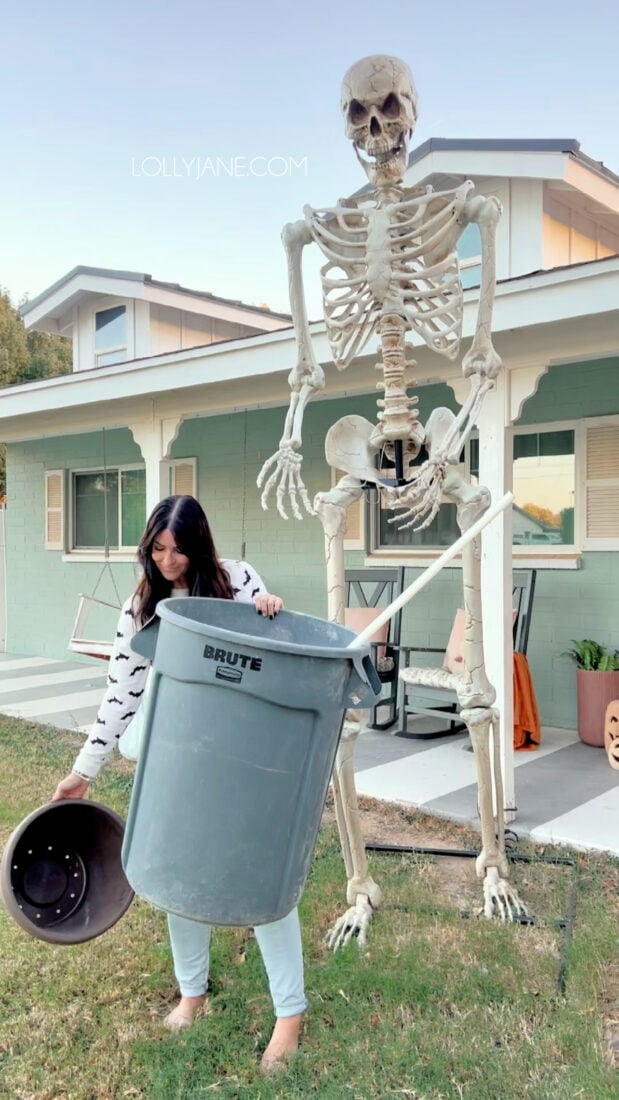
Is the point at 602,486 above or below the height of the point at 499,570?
above

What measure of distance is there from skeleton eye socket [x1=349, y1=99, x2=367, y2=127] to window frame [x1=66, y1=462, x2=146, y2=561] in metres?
6.47

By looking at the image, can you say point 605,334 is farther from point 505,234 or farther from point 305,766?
point 305,766

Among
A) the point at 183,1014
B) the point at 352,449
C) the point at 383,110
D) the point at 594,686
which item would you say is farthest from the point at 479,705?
the point at 594,686

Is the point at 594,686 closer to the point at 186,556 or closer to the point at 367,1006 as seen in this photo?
the point at 367,1006

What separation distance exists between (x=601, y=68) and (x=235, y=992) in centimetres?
821

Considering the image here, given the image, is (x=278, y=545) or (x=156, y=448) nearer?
(x=156, y=448)

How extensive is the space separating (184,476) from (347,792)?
6246 millimetres

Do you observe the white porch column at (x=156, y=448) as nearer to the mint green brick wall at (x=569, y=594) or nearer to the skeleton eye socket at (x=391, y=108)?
the mint green brick wall at (x=569, y=594)

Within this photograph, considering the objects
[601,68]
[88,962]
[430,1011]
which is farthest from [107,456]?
[430,1011]

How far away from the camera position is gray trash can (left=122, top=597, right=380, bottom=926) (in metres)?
1.66

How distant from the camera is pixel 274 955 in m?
2.06

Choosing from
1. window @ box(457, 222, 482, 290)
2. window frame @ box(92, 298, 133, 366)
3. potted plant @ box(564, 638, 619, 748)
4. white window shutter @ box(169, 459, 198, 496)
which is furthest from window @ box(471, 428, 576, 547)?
window frame @ box(92, 298, 133, 366)

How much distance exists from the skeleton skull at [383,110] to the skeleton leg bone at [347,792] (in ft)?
3.78

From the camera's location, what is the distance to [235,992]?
2.50 metres
